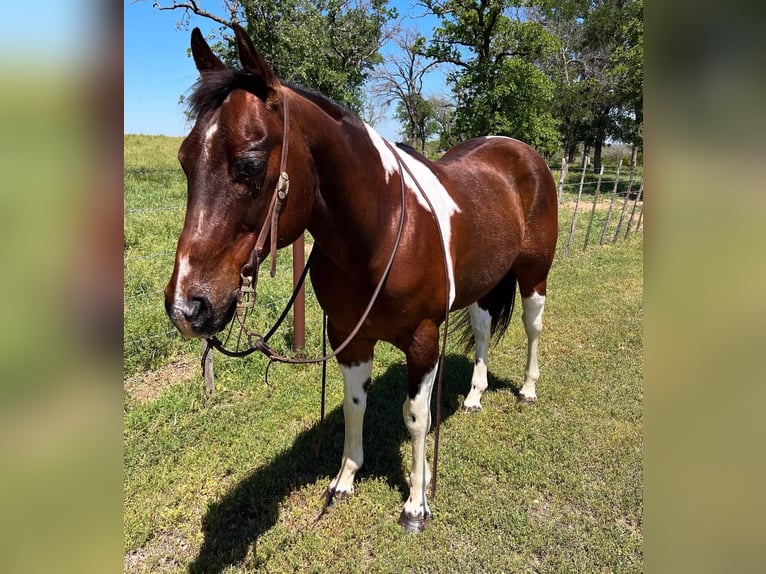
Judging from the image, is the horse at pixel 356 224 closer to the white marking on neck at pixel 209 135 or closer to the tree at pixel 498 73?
the white marking on neck at pixel 209 135

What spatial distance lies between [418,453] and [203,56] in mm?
2047

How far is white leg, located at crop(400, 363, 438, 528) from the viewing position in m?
2.32

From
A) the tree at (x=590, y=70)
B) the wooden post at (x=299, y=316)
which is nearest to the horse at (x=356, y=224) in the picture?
the wooden post at (x=299, y=316)

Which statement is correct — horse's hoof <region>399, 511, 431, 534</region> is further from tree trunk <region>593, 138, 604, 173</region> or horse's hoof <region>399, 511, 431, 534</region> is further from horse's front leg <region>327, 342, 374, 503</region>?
tree trunk <region>593, 138, 604, 173</region>

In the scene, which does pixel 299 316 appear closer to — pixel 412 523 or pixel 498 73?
pixel 412 523

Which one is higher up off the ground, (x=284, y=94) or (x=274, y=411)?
(x=284, y=94)

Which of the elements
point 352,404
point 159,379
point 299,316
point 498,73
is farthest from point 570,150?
point 352,404

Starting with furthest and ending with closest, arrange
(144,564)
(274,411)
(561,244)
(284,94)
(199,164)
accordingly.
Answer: (561,244), (274,411), (144,564), (284,94), (199,164)

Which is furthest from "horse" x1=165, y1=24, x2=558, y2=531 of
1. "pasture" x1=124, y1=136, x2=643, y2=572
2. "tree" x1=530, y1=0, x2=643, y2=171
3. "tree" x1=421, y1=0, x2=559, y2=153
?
"tree" x1=530, y1=0, x2=643, y2=171
